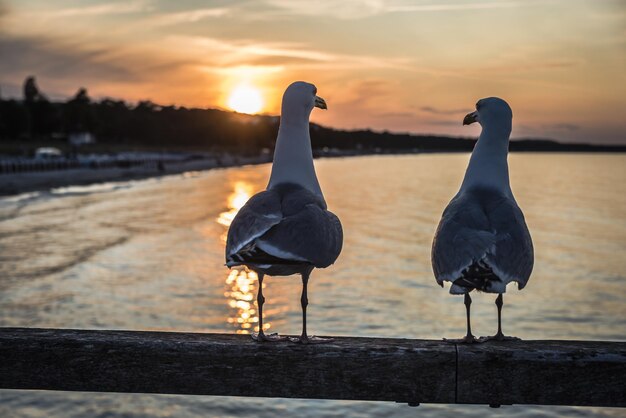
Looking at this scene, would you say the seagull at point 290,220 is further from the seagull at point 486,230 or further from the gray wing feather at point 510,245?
the gray wing feather at point 510,245

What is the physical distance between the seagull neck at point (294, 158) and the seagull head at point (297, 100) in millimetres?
46

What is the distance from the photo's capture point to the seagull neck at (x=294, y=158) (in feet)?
15.0

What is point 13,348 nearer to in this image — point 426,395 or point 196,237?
point 426,395

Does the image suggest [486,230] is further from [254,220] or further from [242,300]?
[242,300]

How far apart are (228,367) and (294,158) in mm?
1482

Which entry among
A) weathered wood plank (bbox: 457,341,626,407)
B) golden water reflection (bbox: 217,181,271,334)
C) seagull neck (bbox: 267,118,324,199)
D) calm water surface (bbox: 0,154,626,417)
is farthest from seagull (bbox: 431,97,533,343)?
golden water reflection (bbox: 217,181,271,334)

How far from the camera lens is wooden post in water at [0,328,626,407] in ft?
11.5

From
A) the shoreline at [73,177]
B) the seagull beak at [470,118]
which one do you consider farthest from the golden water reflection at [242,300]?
the shoreline at [73,177]

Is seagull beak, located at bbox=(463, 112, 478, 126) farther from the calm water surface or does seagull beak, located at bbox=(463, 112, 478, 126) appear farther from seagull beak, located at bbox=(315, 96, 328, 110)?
the calm water surface

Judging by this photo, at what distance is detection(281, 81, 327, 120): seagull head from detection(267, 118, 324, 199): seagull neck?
0.05 metres

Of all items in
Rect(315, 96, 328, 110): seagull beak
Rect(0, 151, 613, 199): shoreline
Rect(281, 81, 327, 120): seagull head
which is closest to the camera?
Rect(281, 81, 327, 120): seagull head

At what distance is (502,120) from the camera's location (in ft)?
15.6

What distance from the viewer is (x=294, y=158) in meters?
4.59

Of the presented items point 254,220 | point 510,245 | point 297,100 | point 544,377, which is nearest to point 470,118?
point 510,245
